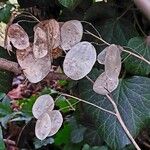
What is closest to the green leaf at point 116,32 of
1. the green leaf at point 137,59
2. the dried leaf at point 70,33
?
the green leaf at point 137,59

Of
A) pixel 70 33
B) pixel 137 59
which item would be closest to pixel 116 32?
pixel 137 59

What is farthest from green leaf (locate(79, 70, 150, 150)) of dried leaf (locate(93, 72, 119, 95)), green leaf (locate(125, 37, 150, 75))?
dried leaf (locate(93, 72, 119, 95))

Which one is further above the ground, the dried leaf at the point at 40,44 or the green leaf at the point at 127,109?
the dried leaf at the point at 40,44

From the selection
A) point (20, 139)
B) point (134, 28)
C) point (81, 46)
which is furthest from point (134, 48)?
point (20, 139)

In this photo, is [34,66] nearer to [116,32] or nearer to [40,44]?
[40,44]

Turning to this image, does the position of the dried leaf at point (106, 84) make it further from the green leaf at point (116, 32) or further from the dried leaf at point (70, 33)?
the green leaf at point (116, 32)

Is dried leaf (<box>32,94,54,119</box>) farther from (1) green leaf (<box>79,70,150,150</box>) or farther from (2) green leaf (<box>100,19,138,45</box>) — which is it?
(2) green leaf (<box>100,19,138,45</box>)
